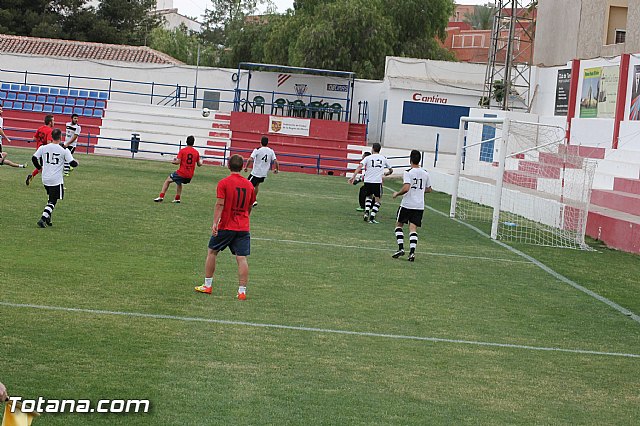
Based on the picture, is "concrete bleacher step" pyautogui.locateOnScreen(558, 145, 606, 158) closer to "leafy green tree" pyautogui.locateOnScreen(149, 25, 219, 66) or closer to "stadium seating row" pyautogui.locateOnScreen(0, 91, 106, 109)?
"stadium seating row" pyautogui.locateOnScreen(0, 91, 106, 109)

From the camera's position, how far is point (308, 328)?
10.3 m

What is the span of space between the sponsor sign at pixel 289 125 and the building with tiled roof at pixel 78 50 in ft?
42.3

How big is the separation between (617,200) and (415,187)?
32.4 feet

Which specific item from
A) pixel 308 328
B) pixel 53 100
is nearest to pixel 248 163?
pixel 308 328

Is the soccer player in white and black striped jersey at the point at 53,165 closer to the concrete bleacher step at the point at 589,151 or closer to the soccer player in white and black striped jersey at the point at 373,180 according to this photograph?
the soccer player in white and black striped jersey at the point at 373,180

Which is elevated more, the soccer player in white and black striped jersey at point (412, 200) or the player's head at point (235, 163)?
the player's head at point (235, 163)

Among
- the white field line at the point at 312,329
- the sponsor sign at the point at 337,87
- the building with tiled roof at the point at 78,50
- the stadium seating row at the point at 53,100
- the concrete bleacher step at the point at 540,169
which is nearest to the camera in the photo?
the white field line at the point at 312,329

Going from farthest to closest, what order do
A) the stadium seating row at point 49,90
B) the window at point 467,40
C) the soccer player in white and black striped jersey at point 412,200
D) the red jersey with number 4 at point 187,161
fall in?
the window at point 467,40 → the stadium seating row at point 49,90 → the red jersey with number 4 at point 187,161 → the soccer player in white and black striped jersey at point 412,200

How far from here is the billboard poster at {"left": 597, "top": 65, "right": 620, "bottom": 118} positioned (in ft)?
109

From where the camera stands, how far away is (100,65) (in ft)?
167

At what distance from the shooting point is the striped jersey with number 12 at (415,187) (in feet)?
53.4

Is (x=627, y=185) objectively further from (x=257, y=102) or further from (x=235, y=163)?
(x=257, y=102)

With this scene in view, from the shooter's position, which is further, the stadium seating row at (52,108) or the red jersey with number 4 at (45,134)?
the stadium seating row at (52,108)

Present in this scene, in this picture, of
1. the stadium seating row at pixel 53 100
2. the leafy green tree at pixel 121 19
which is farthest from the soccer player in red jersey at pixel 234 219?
the leafy green tree at pixel 121 19
